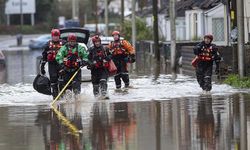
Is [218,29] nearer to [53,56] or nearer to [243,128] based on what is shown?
[53,56]

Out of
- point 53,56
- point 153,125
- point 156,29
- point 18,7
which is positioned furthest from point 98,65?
point 18,7

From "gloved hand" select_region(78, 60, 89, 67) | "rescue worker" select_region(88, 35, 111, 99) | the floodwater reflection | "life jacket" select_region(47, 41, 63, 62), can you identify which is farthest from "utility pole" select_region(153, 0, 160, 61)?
the floodwater reflection

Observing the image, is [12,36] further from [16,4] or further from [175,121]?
[175,121]

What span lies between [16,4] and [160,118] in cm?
8494

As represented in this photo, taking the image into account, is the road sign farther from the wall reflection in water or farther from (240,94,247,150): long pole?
(240,94,247,150): long pole

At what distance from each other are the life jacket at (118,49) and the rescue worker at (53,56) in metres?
3.14

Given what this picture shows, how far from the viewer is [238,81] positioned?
71.2 feet

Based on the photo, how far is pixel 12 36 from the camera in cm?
9881

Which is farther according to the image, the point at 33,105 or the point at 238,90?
the point at 238,90

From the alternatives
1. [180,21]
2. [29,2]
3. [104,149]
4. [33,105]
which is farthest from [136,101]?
[29,2]

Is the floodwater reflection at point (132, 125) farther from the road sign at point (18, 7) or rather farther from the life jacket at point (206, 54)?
the road sign at point (18, 7)

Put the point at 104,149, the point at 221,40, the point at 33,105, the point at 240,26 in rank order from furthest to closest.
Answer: the point at 221,40
the point at 240,26
the point at 33,105
the point at 104,149

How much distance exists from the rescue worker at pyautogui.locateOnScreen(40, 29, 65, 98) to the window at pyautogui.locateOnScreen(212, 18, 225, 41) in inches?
630

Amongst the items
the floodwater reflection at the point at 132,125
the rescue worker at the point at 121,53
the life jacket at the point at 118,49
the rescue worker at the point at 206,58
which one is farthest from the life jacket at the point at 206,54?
the life jacket at the point at 118,49
